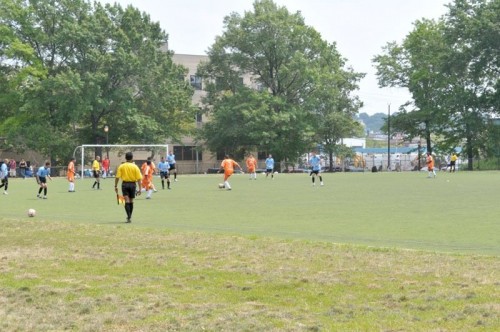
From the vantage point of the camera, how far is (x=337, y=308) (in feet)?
26.1

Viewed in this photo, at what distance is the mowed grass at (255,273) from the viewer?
24.9 ft

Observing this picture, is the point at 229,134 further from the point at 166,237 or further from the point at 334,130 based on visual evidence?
the point at 166,237

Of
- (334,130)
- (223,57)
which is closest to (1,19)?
(223,57)

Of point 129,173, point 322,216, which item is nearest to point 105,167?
point 129,173

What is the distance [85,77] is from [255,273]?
57.9 m

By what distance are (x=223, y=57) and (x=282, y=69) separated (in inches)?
278

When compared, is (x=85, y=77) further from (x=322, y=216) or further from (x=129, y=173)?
(x=322, y=216)

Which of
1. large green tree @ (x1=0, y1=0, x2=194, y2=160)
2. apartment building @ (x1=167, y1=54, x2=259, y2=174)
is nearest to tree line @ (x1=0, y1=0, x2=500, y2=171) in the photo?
large green tree @ (x1=0, y1=0, x2=194, y2=160)

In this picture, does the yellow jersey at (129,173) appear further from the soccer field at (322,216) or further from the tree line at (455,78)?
the tree line at (455,78)

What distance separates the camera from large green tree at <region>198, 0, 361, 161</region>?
75688 millimetres

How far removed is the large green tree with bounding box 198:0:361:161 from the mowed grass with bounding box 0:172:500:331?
56769 mm

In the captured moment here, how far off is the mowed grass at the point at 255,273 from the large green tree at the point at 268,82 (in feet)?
186

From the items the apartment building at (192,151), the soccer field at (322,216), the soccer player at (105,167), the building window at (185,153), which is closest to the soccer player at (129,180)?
the soccer field at (322,216)

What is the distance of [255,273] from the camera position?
33.4 feet
